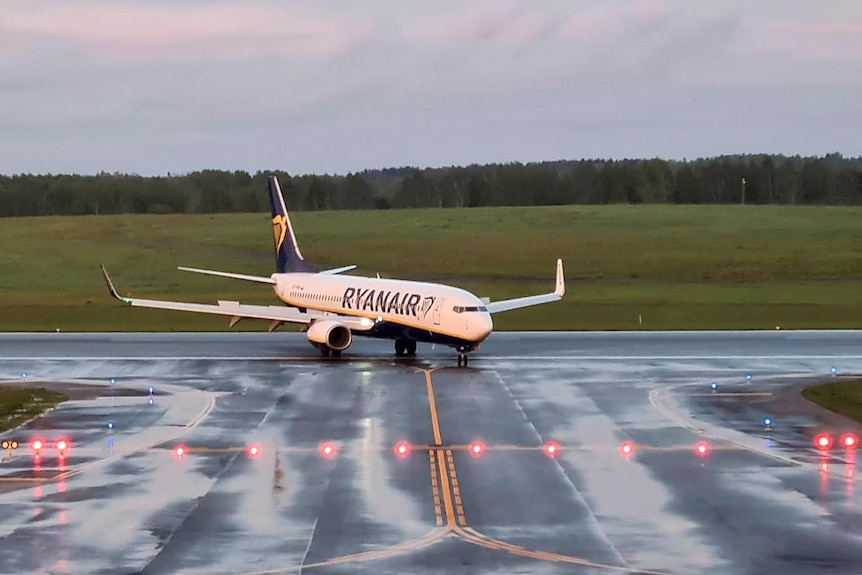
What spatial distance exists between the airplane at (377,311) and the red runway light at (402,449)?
67.8 ft

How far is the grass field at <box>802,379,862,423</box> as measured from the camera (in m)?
46.2

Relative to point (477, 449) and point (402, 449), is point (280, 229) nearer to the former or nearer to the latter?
point (402, 449)

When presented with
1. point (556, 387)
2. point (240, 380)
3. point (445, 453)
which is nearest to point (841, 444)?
point (445, 453)

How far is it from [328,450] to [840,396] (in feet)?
69.9

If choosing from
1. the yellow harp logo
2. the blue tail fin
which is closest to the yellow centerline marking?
the blue tail fin

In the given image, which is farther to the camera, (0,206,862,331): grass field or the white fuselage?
(0,206,862,331): grass field

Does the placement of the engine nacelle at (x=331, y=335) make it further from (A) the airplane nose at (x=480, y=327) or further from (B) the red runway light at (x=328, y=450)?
(B) the red runway light at (x=328, y=450)

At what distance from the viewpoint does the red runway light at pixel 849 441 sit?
38562 mm

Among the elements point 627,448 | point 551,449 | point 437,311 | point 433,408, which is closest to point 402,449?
point 551,449

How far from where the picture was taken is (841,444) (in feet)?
128

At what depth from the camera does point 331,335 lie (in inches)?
2525

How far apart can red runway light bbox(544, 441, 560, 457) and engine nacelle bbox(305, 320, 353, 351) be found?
26.1 m

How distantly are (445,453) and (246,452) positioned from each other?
218 inches

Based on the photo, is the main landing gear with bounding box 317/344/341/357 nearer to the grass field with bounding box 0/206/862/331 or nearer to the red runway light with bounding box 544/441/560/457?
the grass field with bounding box 0/206/862/331
